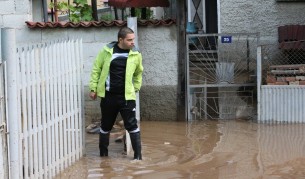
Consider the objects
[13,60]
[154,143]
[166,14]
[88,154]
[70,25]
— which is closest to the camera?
[13,60]

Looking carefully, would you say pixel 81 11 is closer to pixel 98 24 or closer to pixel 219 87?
pixel 98 24

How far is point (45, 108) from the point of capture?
24.8 feet

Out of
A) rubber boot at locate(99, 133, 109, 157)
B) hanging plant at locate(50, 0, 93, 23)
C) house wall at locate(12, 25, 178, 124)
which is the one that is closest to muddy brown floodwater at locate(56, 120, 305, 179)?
rubber boot at locate(99, 133, 109, 157)

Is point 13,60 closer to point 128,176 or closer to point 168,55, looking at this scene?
point 128,176

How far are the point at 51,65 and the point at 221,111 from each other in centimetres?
478

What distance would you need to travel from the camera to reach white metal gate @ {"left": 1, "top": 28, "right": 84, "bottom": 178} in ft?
21.7

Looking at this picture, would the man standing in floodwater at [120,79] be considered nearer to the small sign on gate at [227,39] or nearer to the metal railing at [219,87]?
the metal railing at [219,87]

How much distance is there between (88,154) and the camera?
9188 millimetres

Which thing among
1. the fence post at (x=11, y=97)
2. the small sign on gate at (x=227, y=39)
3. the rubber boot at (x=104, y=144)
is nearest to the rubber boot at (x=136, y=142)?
the rubber boot at (x=104, y=144)

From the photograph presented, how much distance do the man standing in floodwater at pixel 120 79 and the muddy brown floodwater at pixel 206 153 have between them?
0.48m

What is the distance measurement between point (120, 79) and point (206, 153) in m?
1.73

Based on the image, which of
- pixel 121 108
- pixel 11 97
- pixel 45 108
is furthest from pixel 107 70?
pixel 11 97

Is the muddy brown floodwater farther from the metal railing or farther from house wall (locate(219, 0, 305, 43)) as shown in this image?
house wall (locate(219, 0, 305, 43))

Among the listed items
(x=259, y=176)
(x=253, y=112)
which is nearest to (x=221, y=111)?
(x=253, y=112)
